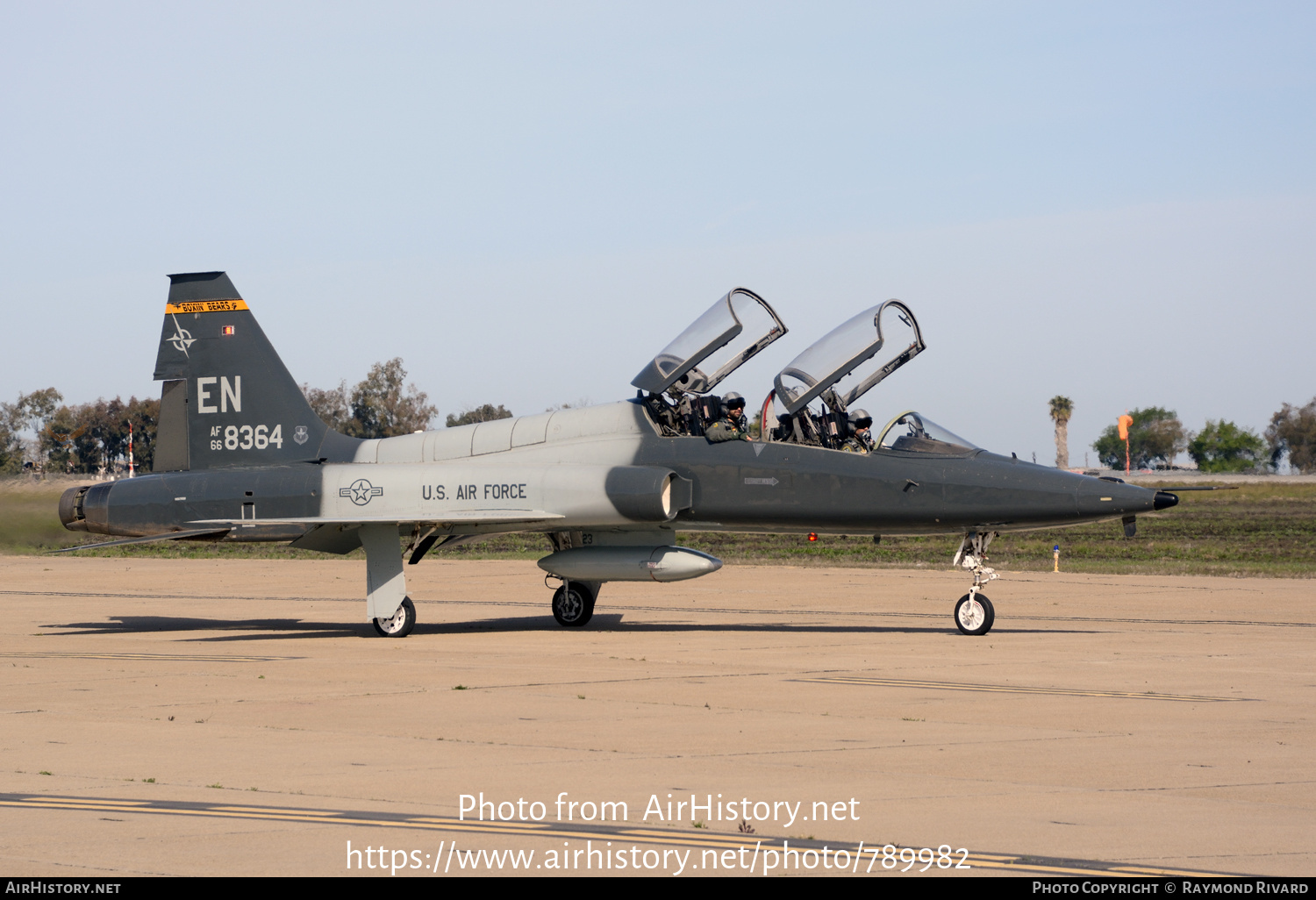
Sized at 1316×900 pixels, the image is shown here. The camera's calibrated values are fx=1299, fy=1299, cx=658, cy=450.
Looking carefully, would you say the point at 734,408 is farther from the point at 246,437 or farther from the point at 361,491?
the point at 246,437

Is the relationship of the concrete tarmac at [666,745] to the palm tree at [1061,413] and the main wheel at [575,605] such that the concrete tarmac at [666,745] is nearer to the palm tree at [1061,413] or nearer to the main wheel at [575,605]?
the main wheel at [575,605]

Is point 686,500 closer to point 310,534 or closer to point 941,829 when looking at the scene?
point 310,534

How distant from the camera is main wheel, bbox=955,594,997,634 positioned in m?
16.3

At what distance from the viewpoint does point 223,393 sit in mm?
19156

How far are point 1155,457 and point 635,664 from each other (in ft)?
538

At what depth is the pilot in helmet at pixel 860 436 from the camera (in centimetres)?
1673

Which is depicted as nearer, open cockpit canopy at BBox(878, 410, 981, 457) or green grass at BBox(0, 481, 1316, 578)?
open cockpit canopy at BBox(878, 410, 981, 457)

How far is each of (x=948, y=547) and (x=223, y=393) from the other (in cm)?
3153

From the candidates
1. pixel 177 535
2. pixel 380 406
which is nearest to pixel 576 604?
pixel 177 535

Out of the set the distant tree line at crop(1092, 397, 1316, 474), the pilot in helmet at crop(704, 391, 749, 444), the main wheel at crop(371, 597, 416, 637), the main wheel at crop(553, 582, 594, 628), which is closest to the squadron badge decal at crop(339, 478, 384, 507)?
the main wheel at crop(371, 597, 416, 637)

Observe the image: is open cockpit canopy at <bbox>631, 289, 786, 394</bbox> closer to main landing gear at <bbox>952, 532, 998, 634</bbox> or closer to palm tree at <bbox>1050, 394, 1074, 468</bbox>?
main landing gear at <bbox>952, 532, 998, 634</bbox>

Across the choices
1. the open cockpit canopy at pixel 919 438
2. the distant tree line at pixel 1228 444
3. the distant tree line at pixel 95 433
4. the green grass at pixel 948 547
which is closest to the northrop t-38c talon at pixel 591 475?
the open cockpit canopy at pixel 919 438

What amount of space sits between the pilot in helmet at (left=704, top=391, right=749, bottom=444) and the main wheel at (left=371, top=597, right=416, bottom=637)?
4.59 meters

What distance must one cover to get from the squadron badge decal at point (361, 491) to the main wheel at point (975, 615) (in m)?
7.89
